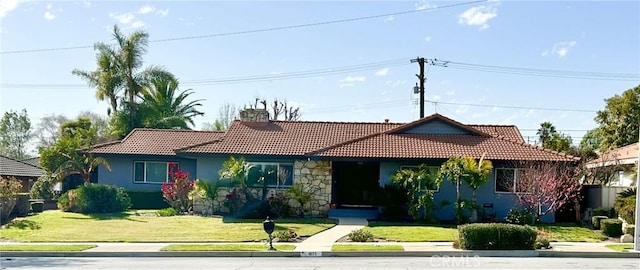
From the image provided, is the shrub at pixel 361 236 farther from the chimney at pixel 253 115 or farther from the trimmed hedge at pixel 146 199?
→ the trimmed hedge at pixel 146 199

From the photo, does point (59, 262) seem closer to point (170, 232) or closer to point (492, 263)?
point (170, 232)

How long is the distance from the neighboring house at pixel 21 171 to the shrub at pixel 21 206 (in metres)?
8.71

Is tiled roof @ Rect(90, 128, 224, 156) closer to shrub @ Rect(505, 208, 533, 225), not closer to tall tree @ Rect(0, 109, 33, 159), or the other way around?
shrub @ Rect(505, 208, 533, 225)

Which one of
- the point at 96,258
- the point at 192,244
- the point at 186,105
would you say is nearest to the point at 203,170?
the point at 192,244

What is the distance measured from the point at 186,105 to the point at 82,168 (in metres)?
20.9

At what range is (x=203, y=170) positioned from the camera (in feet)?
91.8

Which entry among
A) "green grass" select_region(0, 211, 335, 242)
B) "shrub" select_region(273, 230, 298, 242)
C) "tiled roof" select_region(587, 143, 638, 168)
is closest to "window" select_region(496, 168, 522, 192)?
"tiled roof" select_region(587, 143, 638, 168)

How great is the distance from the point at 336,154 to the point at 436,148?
166 inches

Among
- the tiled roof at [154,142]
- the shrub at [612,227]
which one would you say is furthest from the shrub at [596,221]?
the tiled roof at [154,142]

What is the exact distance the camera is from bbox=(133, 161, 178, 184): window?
31812 millimetres

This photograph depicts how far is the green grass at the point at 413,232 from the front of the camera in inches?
763

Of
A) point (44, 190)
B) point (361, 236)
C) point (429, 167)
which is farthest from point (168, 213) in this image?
point (429, 167)

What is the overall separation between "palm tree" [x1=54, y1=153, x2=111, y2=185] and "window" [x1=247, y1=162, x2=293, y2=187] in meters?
7.70

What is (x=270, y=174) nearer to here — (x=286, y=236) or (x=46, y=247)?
(x=286, y=236)
